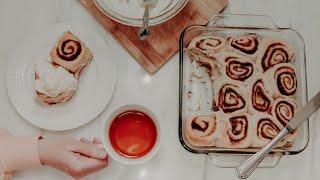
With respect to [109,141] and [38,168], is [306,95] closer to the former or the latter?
[109,141]

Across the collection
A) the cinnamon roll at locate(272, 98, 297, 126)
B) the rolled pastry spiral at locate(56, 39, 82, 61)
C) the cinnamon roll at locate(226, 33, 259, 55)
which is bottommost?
the cinnamon roll at locate(272, 98, 297, 126)

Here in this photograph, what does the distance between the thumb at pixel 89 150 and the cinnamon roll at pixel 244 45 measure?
0.29m

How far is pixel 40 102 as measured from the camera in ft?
3.34

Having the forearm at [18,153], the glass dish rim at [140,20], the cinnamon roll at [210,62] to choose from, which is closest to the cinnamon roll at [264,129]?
the cinnamon roll at [210,62]

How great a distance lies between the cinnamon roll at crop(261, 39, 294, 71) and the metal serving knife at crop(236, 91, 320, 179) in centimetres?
11

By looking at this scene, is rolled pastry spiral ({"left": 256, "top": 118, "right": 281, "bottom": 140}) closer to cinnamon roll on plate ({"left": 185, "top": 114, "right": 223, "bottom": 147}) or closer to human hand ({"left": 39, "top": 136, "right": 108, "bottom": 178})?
cinnamon roll on plate ({"left": 185, "top": 114, "right": 223, "bottom": 147})

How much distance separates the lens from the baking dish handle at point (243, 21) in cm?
105

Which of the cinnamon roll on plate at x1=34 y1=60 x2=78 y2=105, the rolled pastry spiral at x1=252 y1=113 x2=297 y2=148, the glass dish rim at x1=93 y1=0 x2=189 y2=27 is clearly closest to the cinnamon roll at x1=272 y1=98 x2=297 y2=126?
the rolled pastry spiral at x1=252 y1=113 x2=297 y2=148

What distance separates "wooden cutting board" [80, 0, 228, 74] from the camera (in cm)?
105

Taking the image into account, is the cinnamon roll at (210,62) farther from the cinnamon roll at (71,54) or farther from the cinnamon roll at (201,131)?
the cinnamon roll at (71,54)

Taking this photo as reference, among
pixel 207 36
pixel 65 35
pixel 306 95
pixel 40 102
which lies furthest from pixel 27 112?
pixel 306 95

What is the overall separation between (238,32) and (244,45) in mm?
38

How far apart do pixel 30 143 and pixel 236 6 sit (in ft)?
1.48

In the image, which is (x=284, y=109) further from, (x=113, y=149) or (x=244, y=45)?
(x=113, y=149)
